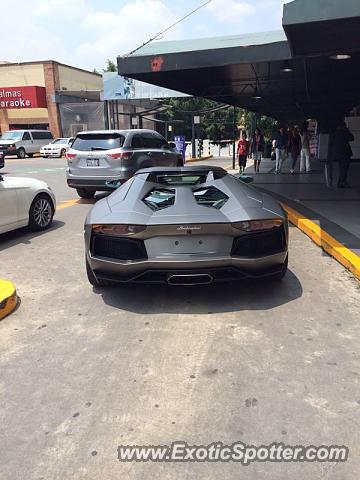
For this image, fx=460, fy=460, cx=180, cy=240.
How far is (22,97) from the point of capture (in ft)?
137

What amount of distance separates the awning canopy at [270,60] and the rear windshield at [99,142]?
152 cm

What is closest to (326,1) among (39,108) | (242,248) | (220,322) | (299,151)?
(242,248)

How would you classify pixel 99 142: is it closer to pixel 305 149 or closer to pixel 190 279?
pixel 190 279

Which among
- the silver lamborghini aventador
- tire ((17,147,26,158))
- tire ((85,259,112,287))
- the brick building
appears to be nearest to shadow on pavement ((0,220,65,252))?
tire ((85,259,112,287))

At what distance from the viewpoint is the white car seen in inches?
286

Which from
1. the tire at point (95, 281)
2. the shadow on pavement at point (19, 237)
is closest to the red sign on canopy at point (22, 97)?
the shadow on pavement at point (19, 237)

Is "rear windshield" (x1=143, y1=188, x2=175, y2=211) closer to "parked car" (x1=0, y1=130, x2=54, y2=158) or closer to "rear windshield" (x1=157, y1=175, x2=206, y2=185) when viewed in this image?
"rear windshield" (x1=157, y1=175, x2=206, y2=185)

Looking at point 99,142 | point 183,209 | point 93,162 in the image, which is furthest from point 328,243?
point 99,142

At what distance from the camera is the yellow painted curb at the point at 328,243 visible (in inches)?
217

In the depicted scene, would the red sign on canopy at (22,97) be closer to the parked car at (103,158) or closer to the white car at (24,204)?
the parked car at (103,158)

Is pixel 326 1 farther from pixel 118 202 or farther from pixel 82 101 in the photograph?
pixel 82 101

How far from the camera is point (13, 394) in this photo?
3.11 meters

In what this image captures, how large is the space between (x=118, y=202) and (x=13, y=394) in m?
2.25

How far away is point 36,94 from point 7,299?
41028mm
